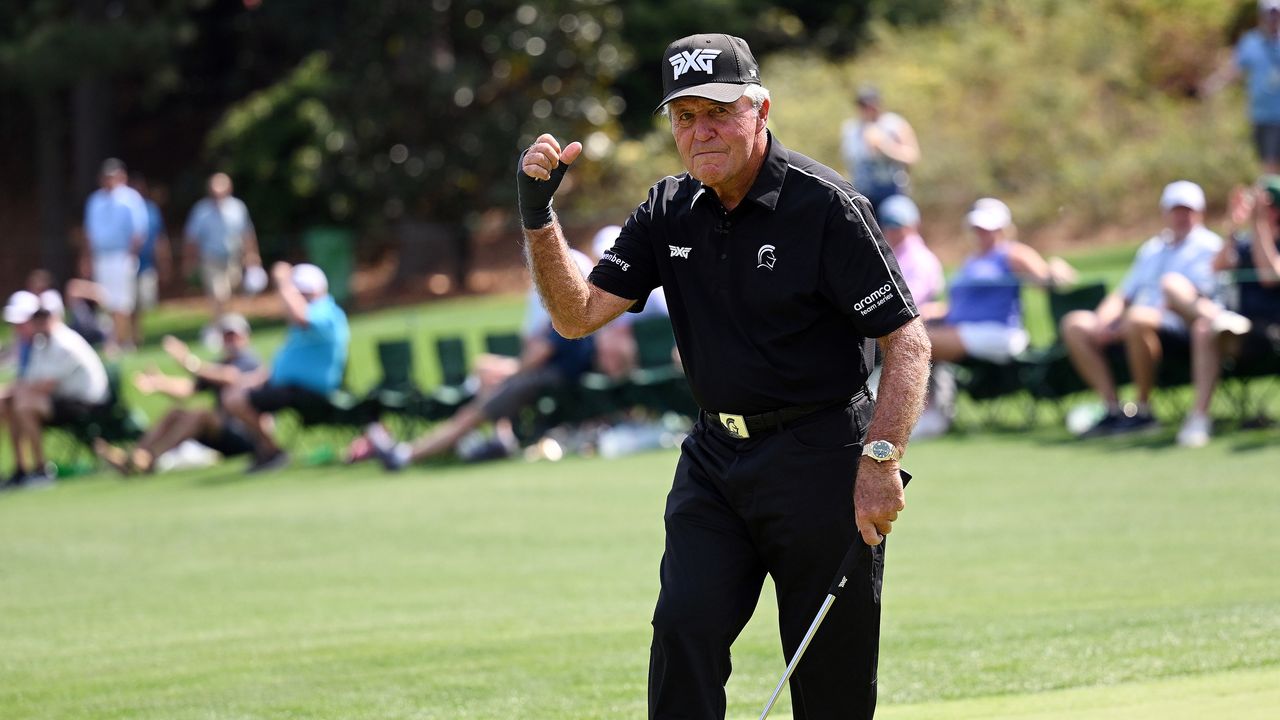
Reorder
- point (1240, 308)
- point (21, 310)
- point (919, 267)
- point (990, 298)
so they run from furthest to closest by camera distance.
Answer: point (21, 310) → point (919, 267) → point (990, 298) → point (1240, 308)

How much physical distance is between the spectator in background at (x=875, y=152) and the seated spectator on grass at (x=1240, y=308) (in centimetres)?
536

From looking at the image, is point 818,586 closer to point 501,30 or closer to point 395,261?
point 395,261

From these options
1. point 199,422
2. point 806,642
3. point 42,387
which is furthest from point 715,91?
point 42,387

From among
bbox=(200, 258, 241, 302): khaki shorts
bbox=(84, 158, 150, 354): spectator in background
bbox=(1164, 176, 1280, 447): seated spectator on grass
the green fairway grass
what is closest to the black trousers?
the green fairway grass

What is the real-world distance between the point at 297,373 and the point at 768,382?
1082cm

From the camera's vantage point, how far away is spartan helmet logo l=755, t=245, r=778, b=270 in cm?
451

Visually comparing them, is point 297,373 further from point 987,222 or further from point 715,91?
point 715,91

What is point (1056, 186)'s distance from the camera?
75.8 feet

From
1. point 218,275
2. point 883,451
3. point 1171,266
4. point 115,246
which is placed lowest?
point 883,451

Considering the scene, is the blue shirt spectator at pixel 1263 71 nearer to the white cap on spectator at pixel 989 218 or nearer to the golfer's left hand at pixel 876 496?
the white cap on spectator at pixel 989 218

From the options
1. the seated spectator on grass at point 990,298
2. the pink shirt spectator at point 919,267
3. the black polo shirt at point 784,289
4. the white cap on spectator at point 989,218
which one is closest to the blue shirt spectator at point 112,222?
the pink shirt spectator at point 919,267

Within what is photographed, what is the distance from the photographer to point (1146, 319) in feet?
39.8

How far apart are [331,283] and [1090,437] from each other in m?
12.4

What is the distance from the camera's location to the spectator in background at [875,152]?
16953 millimetres
